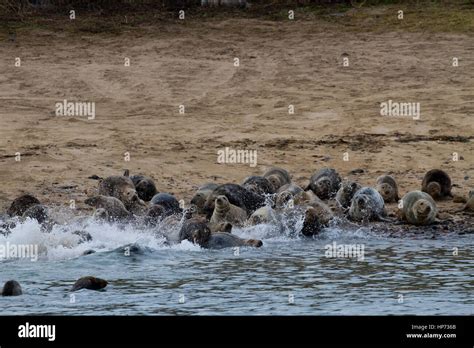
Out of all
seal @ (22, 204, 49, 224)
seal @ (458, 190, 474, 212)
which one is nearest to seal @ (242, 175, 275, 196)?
seal @ (458, 190, 474, 212)

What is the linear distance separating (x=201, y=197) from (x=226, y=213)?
0.70 metres

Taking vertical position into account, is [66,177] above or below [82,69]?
below

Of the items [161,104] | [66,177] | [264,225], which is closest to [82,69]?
[161,104]

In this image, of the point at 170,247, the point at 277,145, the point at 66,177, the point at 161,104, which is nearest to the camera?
the point at 170,247

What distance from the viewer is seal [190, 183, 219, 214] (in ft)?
51.7

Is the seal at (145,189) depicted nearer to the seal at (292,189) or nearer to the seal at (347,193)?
the seal at (292,189)

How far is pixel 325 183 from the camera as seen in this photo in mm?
16406

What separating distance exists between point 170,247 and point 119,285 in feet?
5.68

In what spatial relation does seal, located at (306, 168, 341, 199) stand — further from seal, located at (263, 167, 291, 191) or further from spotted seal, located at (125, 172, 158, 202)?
spotted seal, located at (125, 172, 158, 202)

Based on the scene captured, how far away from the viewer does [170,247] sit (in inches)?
573

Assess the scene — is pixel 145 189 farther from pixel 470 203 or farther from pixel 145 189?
pixel 470 203

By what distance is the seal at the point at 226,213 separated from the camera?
15.2 metres
